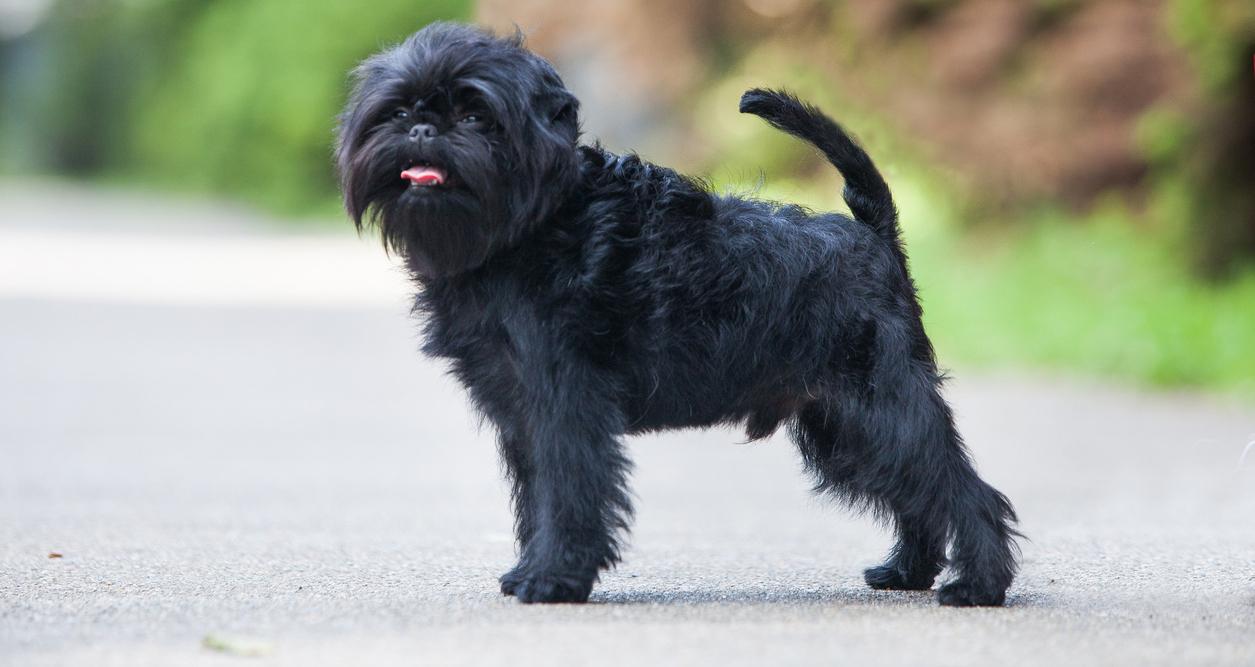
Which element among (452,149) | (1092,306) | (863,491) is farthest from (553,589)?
(1092,306)

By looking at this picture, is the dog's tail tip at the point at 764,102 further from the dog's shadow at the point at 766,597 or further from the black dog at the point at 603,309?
the dog's shadow at the point at 766,597

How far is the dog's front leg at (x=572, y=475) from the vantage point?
14.8ft

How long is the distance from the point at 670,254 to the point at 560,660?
129 centimetres

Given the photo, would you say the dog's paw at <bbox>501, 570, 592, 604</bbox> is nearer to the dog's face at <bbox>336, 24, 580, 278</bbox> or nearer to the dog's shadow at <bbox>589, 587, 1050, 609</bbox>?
the dog's shadow at <bbox>589, 587, 1050, 609</bbox>

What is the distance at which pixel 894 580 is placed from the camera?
5051 mm

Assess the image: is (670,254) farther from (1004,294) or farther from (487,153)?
(1004,294)

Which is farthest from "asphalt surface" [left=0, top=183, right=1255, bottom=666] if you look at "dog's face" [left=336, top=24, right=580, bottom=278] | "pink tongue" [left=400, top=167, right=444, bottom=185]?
"pink tongue" [left=400, top=167, right=444, bottom=185]

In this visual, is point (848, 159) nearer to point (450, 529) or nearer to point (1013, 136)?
point (450, 529)

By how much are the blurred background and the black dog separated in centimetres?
50

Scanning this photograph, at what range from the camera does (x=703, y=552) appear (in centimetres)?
603

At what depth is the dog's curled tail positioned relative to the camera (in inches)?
194

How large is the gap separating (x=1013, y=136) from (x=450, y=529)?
10.7 m

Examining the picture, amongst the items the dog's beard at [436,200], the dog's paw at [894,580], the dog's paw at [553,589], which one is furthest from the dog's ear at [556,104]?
the dog's paw at [894,580]

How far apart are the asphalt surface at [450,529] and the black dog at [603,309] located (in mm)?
332
